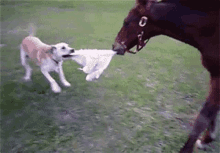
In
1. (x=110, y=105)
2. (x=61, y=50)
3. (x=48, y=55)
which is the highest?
(x=61, y=50)

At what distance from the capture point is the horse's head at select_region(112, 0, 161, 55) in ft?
7.09

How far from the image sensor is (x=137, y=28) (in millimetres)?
2281

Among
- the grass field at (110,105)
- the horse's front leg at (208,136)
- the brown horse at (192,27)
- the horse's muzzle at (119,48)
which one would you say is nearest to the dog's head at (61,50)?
the grass field at (110,105)

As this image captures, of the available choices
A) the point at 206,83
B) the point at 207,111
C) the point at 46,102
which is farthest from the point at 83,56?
the point at 206,83

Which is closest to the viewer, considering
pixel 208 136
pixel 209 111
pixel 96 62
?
pixel 209 111

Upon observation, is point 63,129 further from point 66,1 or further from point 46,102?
point 66,1

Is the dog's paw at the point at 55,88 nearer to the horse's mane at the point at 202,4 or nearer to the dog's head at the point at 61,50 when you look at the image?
the dog's head at the point at 61,50

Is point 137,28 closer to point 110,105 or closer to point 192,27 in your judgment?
point 192,27

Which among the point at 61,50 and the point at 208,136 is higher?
the point at 61,50

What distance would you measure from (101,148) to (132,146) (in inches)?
14.7

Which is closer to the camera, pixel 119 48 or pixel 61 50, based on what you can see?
pixel 119 48

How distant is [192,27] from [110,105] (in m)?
1.73

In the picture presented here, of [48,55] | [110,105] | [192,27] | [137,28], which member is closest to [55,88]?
[48,55]

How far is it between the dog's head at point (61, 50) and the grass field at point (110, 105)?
0.72 metres
